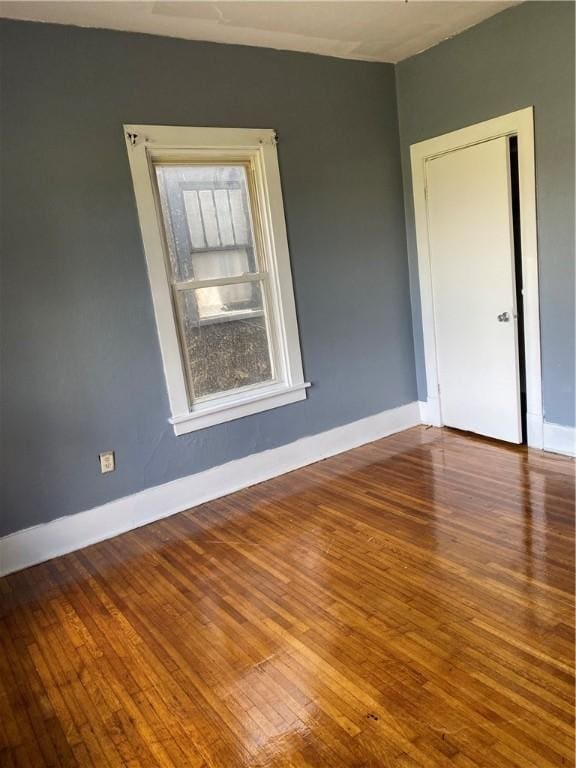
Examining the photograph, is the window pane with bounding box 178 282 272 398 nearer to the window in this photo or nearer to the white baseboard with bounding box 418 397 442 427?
the window

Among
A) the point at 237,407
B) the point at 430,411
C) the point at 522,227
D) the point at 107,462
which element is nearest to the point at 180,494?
the point at 107,462

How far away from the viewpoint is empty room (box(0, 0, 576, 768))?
1856 millimetres

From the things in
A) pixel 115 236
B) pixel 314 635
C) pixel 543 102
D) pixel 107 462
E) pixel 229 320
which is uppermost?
pixel 543 102

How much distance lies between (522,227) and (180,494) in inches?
105

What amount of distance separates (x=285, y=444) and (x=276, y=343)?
2.27 ft

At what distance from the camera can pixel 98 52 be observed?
2.88m

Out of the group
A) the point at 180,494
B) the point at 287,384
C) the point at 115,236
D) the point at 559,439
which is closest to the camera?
the point at 115,236

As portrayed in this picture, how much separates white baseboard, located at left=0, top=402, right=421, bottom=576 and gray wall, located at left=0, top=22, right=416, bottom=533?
0.24ft

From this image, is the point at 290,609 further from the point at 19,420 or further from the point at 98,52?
the point at 98,52

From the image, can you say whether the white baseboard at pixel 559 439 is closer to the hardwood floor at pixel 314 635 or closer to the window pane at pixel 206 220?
the hardwood floor at pixel 314 635

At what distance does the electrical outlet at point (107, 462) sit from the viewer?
3.11 m

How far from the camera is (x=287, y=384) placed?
3754mm

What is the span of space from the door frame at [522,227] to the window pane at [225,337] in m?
1.33

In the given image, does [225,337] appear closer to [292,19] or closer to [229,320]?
[229,320]
